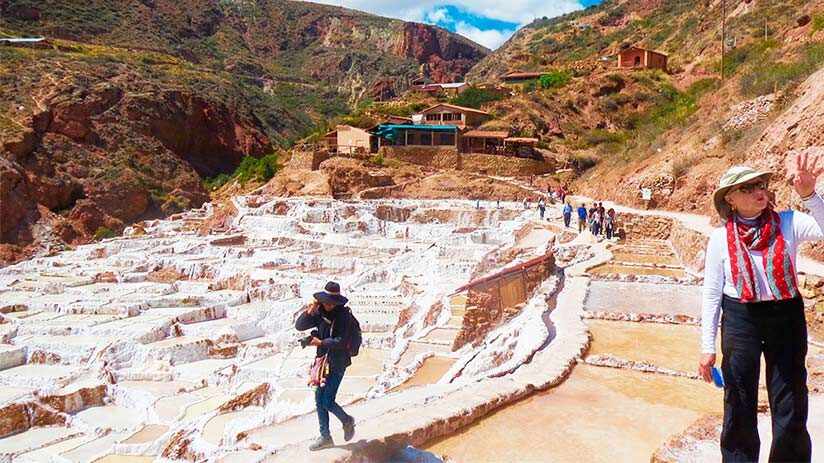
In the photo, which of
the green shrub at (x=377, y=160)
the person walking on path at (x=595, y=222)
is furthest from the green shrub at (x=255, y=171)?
the person walking on path at (x=595, y=222)

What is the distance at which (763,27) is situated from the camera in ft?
123

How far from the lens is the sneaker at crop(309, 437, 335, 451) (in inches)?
159

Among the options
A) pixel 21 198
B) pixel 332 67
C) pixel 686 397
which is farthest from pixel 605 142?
pixel 332 67

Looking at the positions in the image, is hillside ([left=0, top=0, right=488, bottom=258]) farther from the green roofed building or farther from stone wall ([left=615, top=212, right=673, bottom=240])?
stone wall ([left=615, top=212, right=673, bottom=240])

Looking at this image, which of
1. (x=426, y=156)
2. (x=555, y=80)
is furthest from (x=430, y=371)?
(x=555, y=80)

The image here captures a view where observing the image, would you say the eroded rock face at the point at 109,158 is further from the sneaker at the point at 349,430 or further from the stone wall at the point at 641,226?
the sneaker at the point at 349,430

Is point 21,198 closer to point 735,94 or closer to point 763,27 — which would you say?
point 735,94

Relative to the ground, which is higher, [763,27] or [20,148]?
[763,27]

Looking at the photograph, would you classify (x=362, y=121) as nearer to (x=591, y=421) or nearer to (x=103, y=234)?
Result: (x=103, y=234)

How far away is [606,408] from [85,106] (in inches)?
1772

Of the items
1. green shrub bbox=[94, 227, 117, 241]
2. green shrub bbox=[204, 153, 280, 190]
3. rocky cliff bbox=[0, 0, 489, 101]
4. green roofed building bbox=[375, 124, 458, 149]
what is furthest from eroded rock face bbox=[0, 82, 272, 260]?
rocky cliff bbox=[0, 0, 489, 101]

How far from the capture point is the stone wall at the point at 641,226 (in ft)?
56.2

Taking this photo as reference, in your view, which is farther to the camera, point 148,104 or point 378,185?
point 148,104

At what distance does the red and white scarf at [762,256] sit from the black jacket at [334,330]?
2378mm
